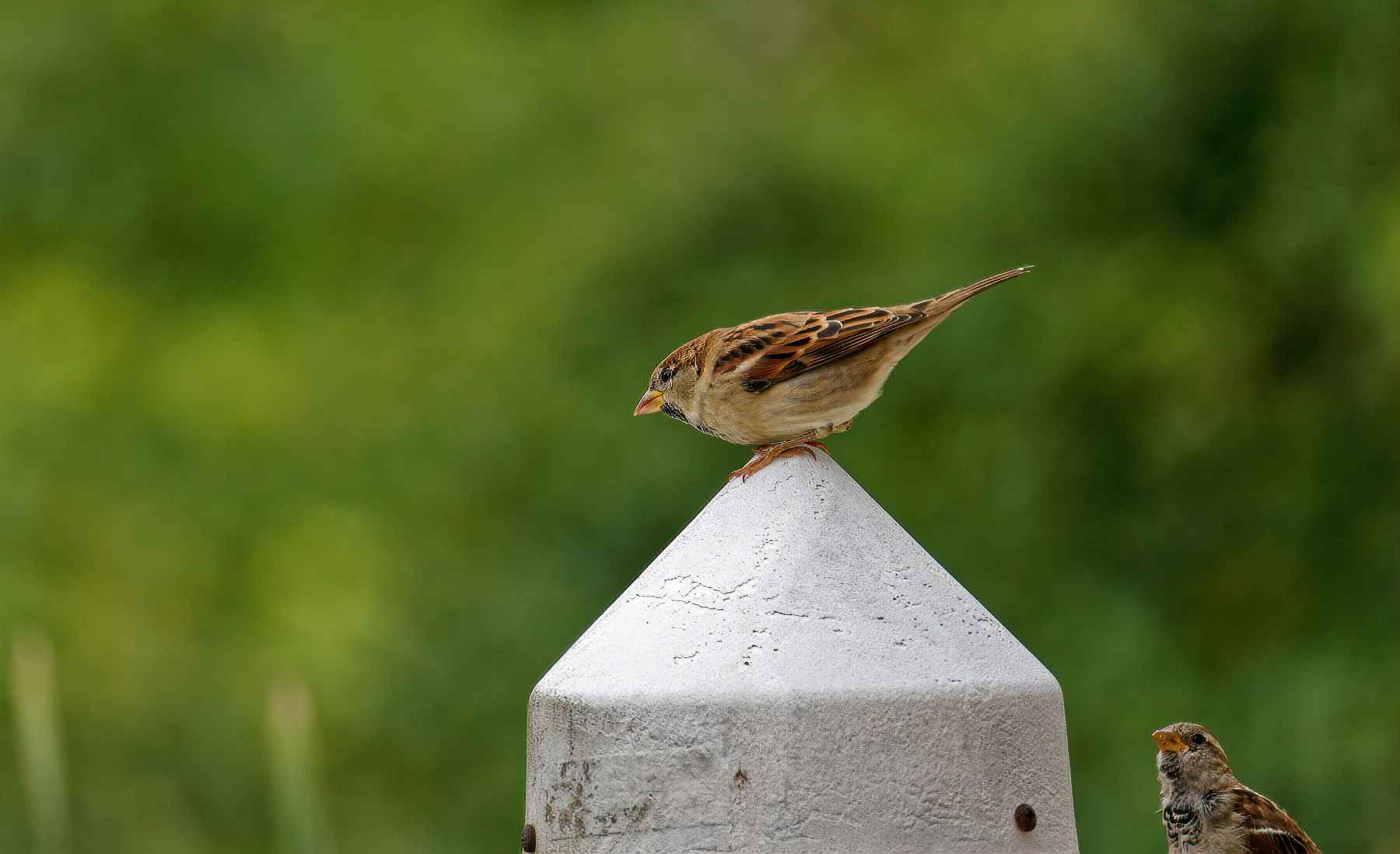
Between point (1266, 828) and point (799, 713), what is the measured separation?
192cm

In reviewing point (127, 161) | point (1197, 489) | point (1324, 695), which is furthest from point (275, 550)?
point (1324, 695)

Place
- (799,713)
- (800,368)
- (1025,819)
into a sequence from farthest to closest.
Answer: (800,368) < (1025,819) < (799,713)

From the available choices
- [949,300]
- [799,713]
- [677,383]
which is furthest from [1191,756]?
[799,713]

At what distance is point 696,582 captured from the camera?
3.00m

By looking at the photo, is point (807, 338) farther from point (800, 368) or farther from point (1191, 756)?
point (1191, 756)

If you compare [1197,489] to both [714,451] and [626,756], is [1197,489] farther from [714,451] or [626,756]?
[626,756]

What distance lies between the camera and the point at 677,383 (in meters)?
4.11

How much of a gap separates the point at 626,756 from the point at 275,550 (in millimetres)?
8136

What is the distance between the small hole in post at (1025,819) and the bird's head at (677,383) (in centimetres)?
159

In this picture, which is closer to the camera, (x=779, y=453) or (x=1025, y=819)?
(x=1025, y=819)

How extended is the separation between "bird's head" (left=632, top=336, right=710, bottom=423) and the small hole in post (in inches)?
62.5

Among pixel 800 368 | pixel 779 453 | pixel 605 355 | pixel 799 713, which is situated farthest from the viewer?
pixel 605 355

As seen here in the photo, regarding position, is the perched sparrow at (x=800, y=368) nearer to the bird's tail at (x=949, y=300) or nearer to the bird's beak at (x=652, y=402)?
the bird's tail at (x=949, y=300)

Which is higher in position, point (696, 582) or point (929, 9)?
point (929, 9)
